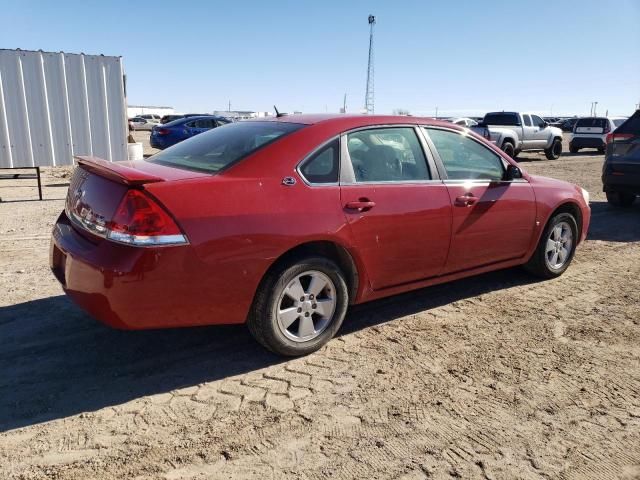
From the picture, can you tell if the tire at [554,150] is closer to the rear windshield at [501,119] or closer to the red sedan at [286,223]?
the rear windshield at [501,119]

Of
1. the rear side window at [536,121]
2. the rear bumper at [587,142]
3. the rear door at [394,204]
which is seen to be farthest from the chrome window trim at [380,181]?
the rear bumper at [587,142]

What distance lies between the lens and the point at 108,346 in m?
3.69

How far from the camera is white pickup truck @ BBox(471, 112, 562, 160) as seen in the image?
62.1 feet

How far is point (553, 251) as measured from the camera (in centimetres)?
531

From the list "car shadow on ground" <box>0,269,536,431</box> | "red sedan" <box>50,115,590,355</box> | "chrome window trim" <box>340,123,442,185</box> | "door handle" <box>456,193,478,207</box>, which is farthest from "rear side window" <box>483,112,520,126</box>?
"car shadow on ground" <box>0,269,536,431</box>

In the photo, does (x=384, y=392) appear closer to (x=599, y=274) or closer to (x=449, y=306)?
(x=449, y=306)

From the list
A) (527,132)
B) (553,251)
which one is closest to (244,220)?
(553,251)

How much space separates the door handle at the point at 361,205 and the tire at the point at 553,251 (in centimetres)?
229

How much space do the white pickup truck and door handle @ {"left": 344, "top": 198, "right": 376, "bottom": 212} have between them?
15.9m

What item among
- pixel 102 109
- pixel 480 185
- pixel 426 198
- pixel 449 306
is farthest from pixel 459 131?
pixel 102 109

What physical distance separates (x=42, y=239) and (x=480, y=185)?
514 cm

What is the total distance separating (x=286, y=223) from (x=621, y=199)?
8.62 m

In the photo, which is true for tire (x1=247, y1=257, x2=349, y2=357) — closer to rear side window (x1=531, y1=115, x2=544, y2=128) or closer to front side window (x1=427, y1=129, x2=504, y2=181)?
front side window (x1=427, y1=129, x2=504, y2=181)

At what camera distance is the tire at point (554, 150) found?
2133cm
